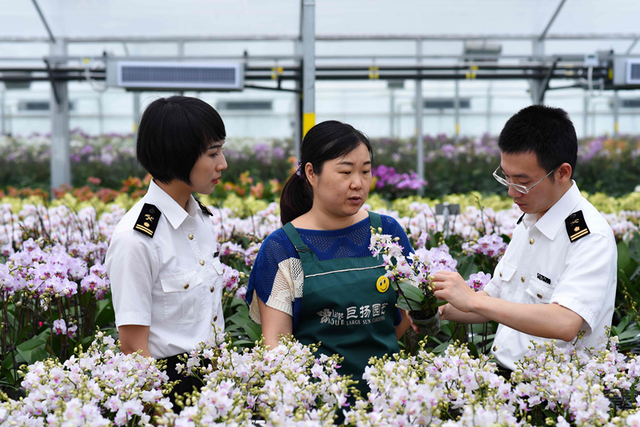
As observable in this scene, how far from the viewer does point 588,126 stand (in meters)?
8.18

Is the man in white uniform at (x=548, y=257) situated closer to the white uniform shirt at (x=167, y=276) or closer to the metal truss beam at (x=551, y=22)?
the white uniform shirt at (x=167, y=276)

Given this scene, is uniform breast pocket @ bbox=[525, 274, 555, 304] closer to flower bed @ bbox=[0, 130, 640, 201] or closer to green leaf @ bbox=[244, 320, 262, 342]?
green leaf @ bbox=[244, 320, 262, 342]

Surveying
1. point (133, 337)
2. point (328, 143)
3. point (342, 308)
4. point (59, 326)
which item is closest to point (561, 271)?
point (342, 308)

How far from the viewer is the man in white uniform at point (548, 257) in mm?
1411

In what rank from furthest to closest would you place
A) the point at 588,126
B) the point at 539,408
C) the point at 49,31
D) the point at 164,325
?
1. the point at 588,126
2. the point at 49,31
3. the point at 164,325
4. the point at 539,408

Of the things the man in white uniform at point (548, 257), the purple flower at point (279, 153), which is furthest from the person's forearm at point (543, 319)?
the purple flower at point (279, 153)

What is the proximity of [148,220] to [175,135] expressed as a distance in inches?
9.6

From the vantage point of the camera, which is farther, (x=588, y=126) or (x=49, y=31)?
(x=588, y=126)

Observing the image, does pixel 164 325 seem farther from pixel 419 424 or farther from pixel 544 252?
pixel 544 252

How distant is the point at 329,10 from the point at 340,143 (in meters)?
5.71

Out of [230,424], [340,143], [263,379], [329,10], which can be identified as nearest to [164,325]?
[263,379]

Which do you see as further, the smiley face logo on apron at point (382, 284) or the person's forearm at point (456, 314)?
the person's forearm at point (456, 314)

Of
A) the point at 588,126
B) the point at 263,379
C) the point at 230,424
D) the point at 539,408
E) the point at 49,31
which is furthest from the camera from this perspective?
the point at 588,126

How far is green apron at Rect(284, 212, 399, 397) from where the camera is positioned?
1.59 metres
